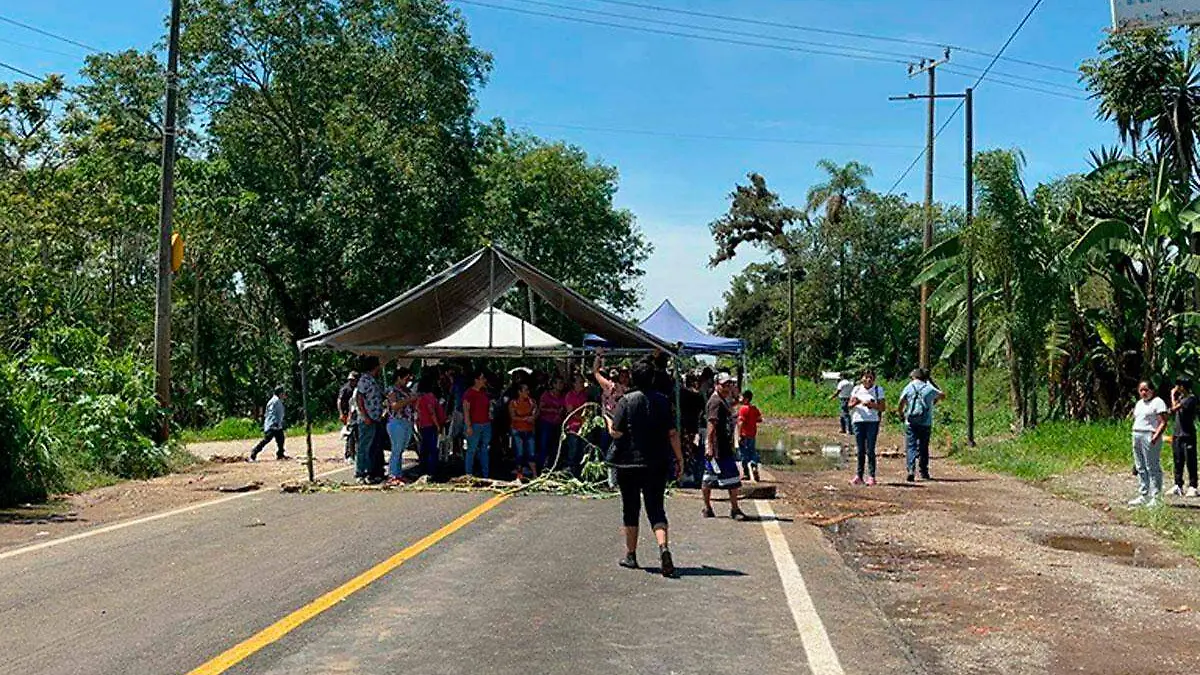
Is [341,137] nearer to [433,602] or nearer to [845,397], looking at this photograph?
[845,397]

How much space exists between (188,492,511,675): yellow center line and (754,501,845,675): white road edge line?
10.5ft

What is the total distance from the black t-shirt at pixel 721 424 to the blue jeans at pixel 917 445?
6.31 m

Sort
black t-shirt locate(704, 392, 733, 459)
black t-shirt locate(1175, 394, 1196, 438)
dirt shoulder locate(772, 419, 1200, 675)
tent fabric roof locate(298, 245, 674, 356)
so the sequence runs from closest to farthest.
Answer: dirt shoulder locate(772, 419, 1200, 675)
black t-shirt locate(704, 392, 733, 459)
black t-shirt locate(1175, 394, 1196, 438)
tent fabric roof locate(298, 245, 674, 356)

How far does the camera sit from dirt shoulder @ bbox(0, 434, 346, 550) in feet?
40.2

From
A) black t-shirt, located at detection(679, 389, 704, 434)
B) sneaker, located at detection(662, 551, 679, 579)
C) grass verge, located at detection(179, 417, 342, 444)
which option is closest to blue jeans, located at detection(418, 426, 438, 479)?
black t-shirt, located at detection(679, 389, 704, 434)

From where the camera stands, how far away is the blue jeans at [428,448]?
17.5m

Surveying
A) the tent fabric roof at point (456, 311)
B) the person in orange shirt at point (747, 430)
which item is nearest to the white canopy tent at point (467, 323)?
the tent fabric roof at point (456, 311)

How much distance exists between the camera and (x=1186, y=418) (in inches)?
589

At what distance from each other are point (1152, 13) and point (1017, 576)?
4694mm

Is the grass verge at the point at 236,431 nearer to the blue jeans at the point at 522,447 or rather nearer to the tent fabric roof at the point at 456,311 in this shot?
the tent fabric roof at the point at 456,311

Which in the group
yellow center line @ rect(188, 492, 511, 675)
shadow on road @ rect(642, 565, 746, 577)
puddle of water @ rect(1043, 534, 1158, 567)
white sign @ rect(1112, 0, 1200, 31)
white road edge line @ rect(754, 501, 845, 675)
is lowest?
puddle of water @ rect(1043, 534, 1158, 567)

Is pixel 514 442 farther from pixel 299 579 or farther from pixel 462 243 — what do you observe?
pixel 462 243

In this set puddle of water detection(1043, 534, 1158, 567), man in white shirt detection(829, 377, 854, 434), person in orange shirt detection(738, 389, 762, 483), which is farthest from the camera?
man in white shirt detection(829, 377, 854, 434)

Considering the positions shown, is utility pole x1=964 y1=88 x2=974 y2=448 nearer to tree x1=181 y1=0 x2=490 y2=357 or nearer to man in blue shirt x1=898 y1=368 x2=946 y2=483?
man in blue shirt x1=898 y1=368 x2=946 y2=483
